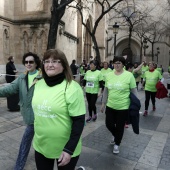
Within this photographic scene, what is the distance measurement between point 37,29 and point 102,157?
479 inches

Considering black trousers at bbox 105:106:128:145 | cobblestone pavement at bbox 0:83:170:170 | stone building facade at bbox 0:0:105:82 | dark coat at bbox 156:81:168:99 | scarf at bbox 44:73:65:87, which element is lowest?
cobblestone pavement at bbox 0:83:170:170

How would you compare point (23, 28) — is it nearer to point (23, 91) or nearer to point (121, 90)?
point (121, 90)

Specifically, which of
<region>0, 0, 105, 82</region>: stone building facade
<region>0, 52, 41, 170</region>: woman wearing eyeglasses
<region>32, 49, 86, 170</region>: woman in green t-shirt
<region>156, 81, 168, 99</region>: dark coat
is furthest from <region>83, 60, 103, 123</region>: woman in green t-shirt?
<region>0, 0, 105, 82</region>: stone building facade

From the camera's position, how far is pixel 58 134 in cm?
216

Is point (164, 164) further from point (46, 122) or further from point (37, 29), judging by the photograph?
point (37, 29)

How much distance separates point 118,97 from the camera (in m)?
4.43

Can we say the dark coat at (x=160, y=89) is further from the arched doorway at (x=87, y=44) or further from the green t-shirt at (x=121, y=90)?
the arched doorway at (x=87, y=44)

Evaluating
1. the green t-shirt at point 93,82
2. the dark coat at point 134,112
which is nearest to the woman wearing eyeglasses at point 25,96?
the dark coat at point 134,112

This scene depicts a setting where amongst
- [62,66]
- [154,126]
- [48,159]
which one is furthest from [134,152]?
[62,66]

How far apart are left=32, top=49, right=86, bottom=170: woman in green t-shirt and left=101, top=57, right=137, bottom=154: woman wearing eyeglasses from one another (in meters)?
2.27

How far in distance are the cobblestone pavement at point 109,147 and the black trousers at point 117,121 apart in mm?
384

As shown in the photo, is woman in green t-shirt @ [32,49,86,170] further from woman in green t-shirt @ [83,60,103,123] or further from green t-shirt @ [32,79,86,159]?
woman in green t-shirt @ [83,60,103,123]

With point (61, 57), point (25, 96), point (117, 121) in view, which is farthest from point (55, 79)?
point (117, 121)

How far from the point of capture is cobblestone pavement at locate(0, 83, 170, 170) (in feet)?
13.3
